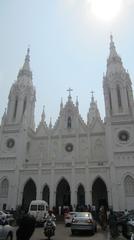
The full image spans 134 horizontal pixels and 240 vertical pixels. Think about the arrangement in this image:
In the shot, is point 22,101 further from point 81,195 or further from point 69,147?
point 81,195

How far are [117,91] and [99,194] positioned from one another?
18.5 metres

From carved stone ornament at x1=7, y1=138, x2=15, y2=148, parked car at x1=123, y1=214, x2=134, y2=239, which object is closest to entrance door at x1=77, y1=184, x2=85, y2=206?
carved stone ornament at x1=7, y1=138, x2=15, y2=148

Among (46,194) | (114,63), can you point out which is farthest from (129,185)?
(114,63)

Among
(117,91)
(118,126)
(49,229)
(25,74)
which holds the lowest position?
(49,229)

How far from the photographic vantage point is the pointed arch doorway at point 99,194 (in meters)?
35.0

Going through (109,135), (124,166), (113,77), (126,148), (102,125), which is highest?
(113,77)

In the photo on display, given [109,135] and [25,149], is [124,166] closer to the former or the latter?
[109,135]

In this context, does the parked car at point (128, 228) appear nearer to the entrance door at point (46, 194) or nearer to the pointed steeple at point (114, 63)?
the entrance door at point (46, 194)

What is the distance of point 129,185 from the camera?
3266 cm

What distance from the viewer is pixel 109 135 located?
36.2 meters

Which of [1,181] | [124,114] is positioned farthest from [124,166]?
[1,181]

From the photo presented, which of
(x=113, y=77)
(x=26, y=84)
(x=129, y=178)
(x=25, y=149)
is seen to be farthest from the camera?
(x=26, y=84)

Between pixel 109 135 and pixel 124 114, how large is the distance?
4.73m

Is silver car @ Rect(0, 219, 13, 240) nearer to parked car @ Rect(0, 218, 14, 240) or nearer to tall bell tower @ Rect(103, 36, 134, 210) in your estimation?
parked car @ Rect(0, 218, 14, 240)
